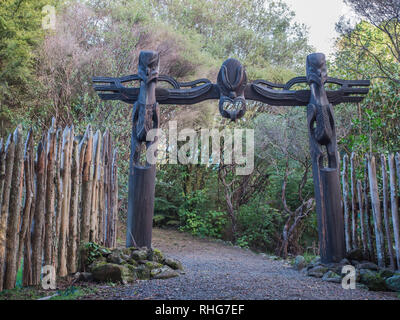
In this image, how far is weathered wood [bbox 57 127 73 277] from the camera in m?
4.10

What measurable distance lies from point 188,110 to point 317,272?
296 inches

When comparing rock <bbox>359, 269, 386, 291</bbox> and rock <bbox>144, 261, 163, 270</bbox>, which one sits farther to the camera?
rock <bbox>144, 261, 163, 270</bbox>

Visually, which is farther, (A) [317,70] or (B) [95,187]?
(A) [317,70]

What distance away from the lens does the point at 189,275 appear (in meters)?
4.88

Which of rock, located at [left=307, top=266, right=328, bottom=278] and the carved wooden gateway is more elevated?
the carved wooden gateway

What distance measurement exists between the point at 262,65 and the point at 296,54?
1951mm

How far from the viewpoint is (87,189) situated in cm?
466

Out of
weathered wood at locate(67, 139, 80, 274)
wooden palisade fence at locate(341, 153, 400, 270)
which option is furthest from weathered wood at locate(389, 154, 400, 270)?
weathered wood at locate(67, 139, 80, 274)

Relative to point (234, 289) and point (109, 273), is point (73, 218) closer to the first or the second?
point (109, 273)

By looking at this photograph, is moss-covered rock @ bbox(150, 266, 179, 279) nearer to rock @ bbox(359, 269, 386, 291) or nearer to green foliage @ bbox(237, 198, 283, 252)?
rock @ bbox(359, 269, 386, 291)

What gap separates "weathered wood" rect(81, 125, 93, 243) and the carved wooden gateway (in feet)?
2.60

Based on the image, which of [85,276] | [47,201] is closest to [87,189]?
[47,201]

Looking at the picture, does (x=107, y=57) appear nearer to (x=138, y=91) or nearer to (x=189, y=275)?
(x=138, y=91)
